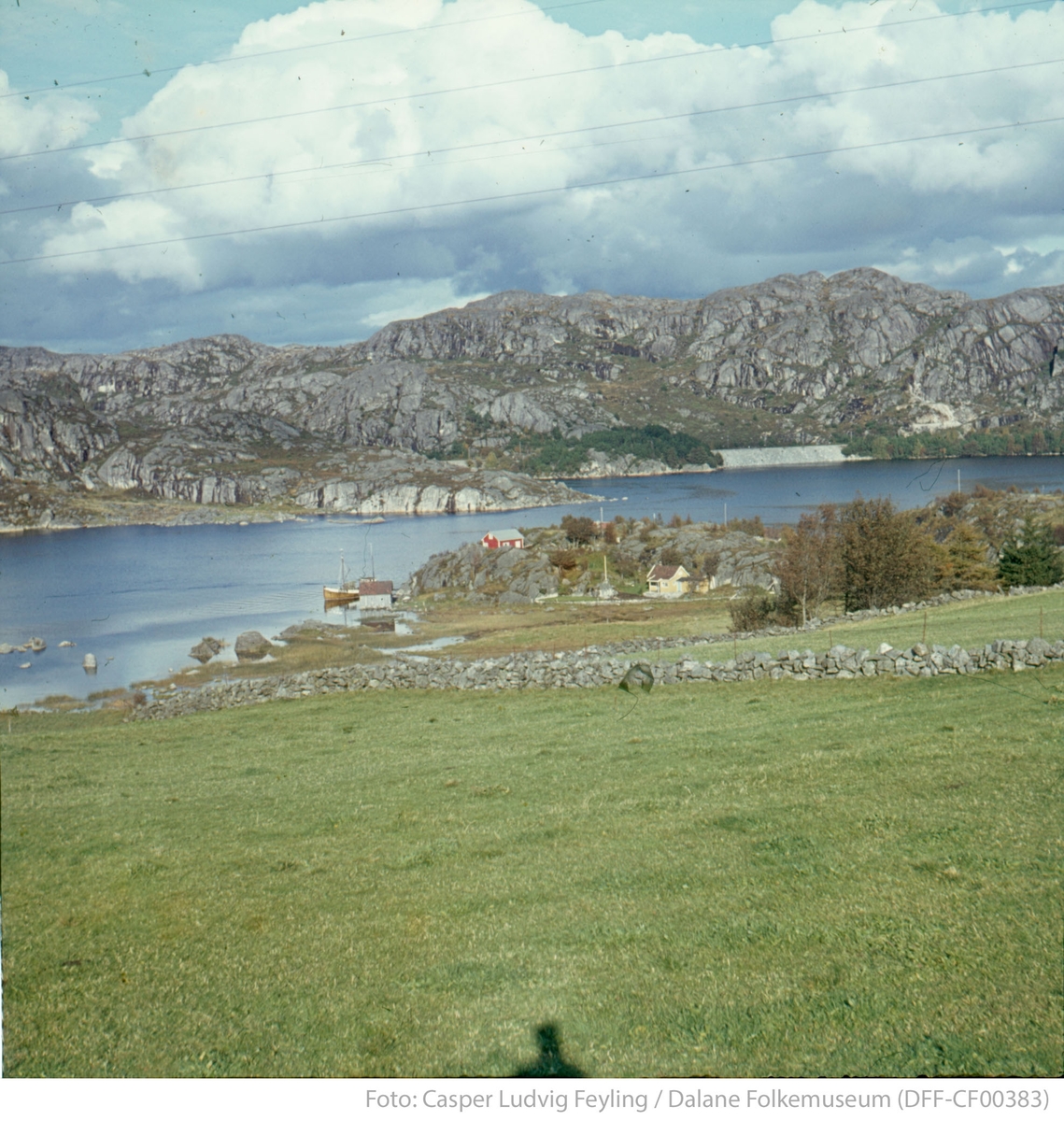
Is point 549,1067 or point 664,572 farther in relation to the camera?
point 664,572

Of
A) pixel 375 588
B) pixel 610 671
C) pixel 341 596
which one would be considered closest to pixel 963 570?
pixel 610 671

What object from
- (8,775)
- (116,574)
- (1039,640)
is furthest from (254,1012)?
(116,574)

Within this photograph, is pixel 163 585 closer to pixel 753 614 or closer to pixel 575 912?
pixel 753 614

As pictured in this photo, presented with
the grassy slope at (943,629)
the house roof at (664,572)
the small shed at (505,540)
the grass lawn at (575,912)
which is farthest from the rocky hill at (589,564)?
the grass lawn at (575,912)

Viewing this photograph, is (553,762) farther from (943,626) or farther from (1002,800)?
(943,626)

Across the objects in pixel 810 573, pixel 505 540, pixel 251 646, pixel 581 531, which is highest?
pixel 581 531

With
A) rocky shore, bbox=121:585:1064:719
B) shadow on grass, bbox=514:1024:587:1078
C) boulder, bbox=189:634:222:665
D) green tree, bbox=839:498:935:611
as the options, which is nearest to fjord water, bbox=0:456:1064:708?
boulder, bbox=189:634:222:665
